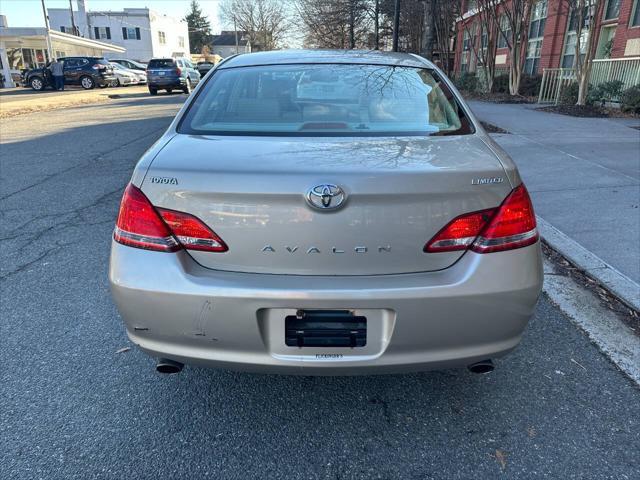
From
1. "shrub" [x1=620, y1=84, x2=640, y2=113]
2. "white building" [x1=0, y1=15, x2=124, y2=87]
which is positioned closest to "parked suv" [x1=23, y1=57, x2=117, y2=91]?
"white building" [x1=0, y1=15, x2=124, y2=87]

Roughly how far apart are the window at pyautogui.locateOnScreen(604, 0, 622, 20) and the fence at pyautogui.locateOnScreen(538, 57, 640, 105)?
7.50 feet

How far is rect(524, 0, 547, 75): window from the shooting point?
23.5 metres

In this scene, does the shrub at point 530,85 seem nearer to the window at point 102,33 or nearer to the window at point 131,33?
the window at point 131,33

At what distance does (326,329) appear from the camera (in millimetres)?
1949

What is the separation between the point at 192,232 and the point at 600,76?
17531 mm

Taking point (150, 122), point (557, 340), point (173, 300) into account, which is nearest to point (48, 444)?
point (173, 300)

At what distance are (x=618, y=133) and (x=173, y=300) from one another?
10.2 m

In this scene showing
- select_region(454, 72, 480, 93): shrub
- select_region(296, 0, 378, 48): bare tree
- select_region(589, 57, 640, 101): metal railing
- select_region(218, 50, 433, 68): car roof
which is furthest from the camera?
select_region(296, 0, 378, 48): bare tree

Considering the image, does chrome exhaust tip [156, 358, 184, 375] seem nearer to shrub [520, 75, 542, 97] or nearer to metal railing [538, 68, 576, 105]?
metal railing [538, 68, 576, 105]

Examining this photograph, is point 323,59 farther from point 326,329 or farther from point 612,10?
point 612,10

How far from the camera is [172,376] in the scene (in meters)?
2.65

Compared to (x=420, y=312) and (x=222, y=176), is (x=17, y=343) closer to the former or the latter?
(x=222, y=176)

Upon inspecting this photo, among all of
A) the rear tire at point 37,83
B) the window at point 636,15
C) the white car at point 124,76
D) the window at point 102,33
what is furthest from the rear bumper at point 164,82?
the window at point 102,33

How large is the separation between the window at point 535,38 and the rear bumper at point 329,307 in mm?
25334
